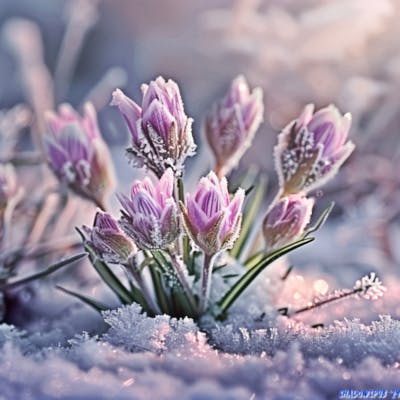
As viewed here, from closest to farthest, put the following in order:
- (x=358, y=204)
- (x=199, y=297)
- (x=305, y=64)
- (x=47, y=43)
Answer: (x=199, y=297) → (x=358, y=204) → (x=305, y=64) → (x=47, y=43)

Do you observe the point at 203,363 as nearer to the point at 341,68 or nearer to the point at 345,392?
the point at 345,392

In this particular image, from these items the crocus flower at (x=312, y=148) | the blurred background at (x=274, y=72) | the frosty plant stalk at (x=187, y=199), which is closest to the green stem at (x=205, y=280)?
the frosty plant stalk at (x=187, y=199)

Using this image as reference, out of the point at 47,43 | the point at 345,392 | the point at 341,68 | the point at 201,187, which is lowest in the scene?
the point at 345,392

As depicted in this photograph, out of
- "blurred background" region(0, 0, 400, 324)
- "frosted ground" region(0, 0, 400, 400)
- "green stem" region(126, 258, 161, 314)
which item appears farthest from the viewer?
"blurred background" region(0, 0, 400, 324)

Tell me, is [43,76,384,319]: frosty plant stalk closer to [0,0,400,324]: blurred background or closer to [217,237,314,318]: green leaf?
[217,237,314,318]: green leaf

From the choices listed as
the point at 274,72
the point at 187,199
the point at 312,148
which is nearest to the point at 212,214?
the point at 187,199

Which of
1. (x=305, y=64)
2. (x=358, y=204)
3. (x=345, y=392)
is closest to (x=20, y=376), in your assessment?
(x=345, y=392)

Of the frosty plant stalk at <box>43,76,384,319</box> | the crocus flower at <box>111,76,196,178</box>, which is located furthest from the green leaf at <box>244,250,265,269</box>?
the crocus flower at <box>111,76,196,178</box>

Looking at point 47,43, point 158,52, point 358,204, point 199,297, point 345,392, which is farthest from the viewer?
point 47,43
